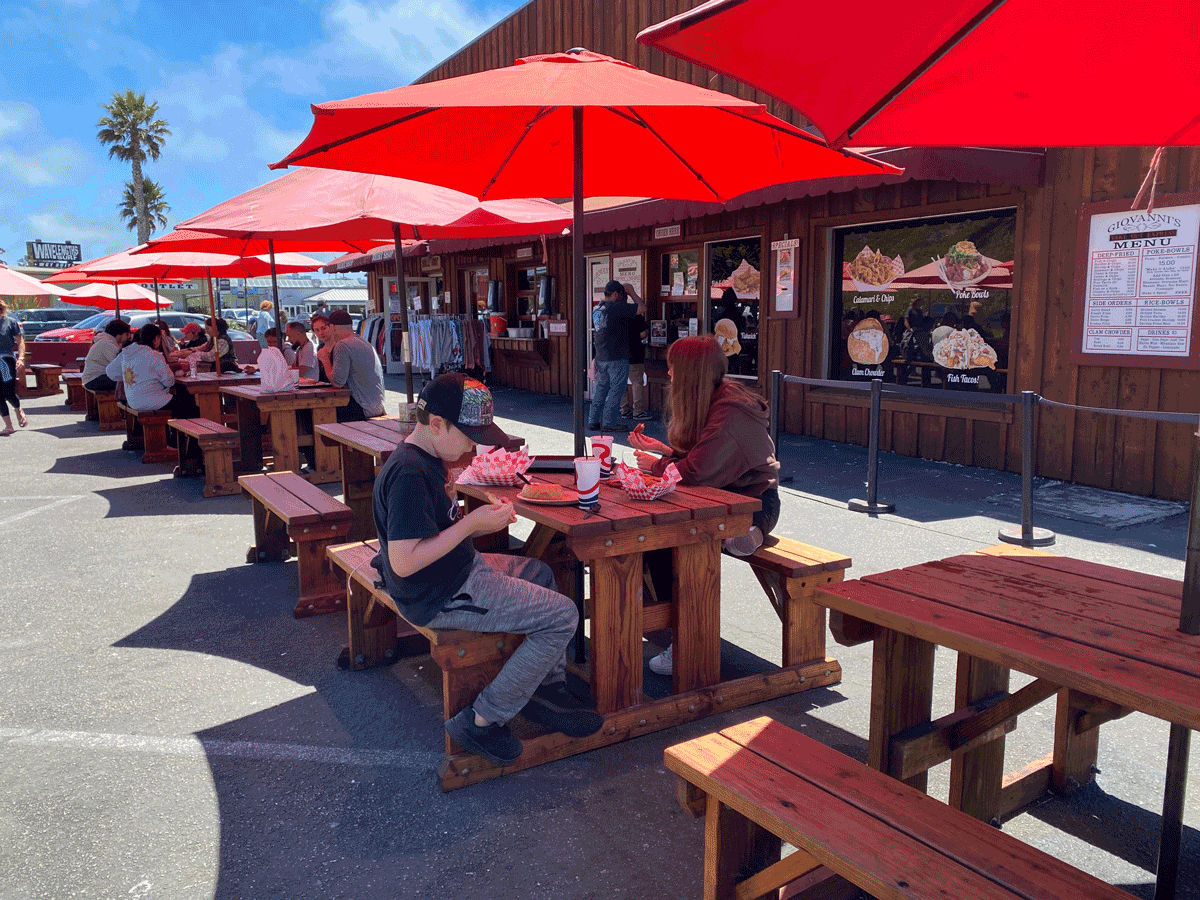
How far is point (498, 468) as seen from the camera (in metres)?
3.71

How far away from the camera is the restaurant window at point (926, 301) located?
26.5 feet

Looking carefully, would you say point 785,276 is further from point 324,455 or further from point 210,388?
point 210,388

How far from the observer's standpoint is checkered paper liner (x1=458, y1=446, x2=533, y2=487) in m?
3.72

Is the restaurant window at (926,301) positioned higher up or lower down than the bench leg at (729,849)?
higher up

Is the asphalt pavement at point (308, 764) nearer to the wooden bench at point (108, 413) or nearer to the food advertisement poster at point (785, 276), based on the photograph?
the food advertisement poster at point (785, 276)

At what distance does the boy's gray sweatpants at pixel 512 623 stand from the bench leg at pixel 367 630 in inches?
42.3

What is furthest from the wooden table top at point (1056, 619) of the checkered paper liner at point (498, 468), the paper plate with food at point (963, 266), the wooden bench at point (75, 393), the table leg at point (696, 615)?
the wooden bench at point (75, 393)

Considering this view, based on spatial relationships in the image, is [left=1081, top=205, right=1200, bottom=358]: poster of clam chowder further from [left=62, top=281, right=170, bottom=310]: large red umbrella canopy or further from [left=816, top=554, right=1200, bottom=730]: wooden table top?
[left=62, top=281, right=170, bottom=310]: large red umbrella canopy

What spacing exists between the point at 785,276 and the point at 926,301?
1.82m

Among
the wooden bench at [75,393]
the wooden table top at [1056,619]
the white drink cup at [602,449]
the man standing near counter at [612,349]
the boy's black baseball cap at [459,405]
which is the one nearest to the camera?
the wooden table top at [1056,619]

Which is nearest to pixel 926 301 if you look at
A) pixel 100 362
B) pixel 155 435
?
pixel 155 435

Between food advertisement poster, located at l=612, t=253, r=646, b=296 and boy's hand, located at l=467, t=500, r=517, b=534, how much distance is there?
32.5 ft

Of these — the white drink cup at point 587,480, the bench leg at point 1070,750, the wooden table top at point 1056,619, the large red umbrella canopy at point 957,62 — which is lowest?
the bench leg at point 1070,750

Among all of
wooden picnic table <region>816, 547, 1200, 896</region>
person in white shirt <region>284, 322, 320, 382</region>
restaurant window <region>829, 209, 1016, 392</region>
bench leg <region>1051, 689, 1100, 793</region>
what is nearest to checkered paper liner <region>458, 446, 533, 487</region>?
wooden picnic table <region>816, 547, 1200, 896</region>
